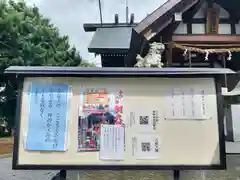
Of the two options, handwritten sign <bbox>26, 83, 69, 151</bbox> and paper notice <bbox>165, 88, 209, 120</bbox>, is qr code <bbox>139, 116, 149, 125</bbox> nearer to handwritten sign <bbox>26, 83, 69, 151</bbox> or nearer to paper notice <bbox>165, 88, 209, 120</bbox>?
paper notice <bbox>165, 88, 209, 120</bbox>

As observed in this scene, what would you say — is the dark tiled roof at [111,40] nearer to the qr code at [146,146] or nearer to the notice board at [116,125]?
the notice board at [116,125]

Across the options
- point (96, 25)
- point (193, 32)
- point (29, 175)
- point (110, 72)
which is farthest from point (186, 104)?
point (96, 25)

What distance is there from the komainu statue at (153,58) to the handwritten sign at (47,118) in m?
2.75

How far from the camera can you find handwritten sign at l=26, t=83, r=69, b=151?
2889 millimetres

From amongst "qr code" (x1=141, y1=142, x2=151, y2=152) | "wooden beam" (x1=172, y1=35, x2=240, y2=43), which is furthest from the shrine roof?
"qr code" (x1=141, y1=142, x2=151, y2=152)

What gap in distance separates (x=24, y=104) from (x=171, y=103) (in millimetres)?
1655

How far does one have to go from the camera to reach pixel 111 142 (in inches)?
114

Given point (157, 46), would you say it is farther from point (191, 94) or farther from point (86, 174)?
point (86, 174)

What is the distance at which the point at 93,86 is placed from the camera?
3053mm

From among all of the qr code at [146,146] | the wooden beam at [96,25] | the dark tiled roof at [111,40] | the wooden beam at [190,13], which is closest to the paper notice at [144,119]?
the qr code at [146,146]

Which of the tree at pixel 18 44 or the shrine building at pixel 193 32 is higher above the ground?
the tree at pixel 18 44

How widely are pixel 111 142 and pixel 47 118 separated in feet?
2.49

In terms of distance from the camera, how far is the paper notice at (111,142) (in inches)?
114

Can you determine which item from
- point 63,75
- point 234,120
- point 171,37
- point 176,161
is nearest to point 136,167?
point 176,161
